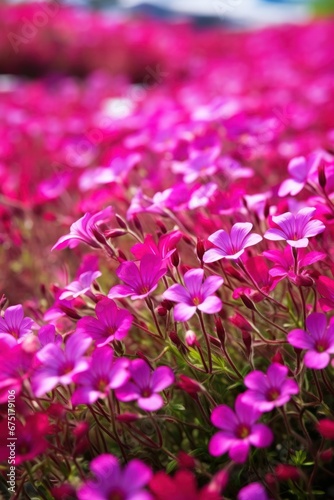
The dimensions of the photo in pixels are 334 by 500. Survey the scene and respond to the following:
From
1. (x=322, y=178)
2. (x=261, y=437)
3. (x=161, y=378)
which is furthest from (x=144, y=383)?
(x=322, y=178)

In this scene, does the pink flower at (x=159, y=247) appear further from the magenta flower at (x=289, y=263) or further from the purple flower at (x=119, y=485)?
the purple flower at (x=119, y=485)

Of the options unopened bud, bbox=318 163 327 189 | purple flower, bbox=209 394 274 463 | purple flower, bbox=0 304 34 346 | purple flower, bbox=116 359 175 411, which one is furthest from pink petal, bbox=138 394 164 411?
unopened bud, bbox=318 163 327 189

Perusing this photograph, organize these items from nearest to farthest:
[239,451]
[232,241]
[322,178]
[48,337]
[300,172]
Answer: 1. [239,451]
2. [48,337]
3. [232,241]
4. [322,178]
5. [300,172]

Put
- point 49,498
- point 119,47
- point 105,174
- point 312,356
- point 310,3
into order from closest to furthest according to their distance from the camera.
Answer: point 312,356 → point 49,498 → point 105,174 → point 119,47 → point 310,3

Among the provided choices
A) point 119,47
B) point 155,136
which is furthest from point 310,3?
point 155,136

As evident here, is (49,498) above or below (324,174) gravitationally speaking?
below

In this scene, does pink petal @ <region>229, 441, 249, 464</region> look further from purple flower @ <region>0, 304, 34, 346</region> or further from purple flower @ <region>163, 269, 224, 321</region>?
purple flower @ <region>0, 304, 34, 346</region>

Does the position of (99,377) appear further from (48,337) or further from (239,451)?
(239,451)

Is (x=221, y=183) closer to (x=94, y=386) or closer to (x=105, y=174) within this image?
(x=105, y=174)
